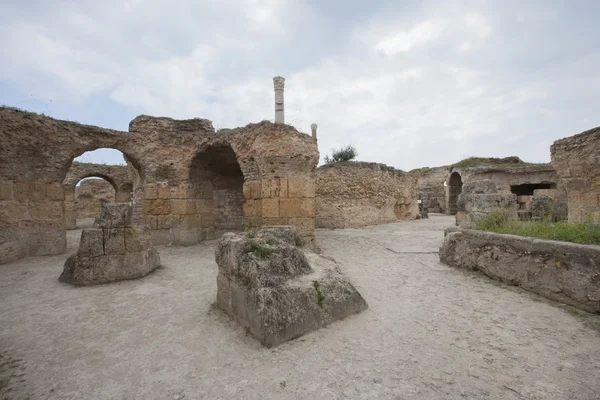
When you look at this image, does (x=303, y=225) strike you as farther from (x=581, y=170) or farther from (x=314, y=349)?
(x=581, y=170)

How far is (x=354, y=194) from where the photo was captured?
1322cm

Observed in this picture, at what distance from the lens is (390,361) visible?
2553mm

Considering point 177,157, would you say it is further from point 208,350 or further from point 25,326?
point 208,350

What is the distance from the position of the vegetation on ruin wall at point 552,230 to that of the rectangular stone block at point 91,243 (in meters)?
7.27

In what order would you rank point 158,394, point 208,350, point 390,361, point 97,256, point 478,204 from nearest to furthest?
point 158,394
point 390,361
point 208,350
point 97,256
point 478,204

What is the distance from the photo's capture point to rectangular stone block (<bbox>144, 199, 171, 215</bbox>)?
30.4 feet

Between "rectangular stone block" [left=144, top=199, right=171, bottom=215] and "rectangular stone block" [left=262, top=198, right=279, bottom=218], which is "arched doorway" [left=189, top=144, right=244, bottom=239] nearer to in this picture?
"rectangular stone block" [left=144, top=199, right=171, bottom=215]

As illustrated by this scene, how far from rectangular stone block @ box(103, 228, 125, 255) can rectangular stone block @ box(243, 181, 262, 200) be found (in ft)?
10.9

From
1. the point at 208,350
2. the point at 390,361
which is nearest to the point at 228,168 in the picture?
the point at 208,350

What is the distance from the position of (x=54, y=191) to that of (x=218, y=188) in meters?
5.21

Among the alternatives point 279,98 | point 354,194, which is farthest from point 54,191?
point 354,194

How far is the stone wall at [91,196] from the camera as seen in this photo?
1938 cm

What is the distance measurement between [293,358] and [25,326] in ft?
10.9

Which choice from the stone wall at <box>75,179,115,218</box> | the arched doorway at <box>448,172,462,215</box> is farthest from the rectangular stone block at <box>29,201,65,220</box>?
the arched doorway at <box>448,172,462,215</box>
